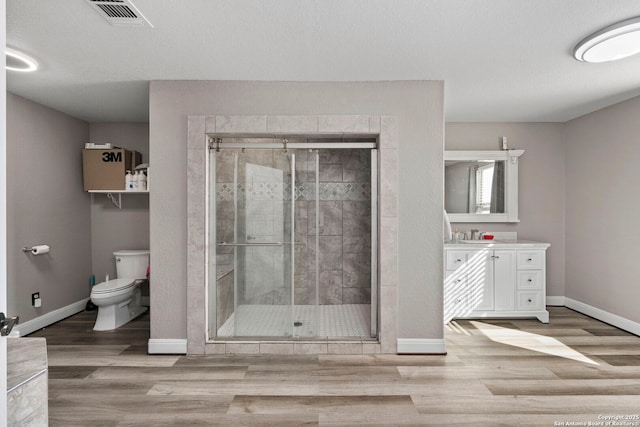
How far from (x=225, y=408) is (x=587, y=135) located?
15.6 feet

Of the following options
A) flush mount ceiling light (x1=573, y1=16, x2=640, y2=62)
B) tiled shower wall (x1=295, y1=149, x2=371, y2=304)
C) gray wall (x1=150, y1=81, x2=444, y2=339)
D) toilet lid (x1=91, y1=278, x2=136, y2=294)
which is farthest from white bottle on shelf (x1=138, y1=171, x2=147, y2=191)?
flush mount ceiling light (x1=573, y1=16, x2=640, y2=62)

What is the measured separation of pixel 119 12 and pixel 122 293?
2769 millimetres

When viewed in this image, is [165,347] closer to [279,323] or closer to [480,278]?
[279,323]

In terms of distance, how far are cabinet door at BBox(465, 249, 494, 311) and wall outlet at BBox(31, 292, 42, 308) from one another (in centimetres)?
460

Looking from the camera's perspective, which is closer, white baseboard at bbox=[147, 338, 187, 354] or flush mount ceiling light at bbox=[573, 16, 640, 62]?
flush mount ceiling light at bbox=[573, 16, 640, 62]

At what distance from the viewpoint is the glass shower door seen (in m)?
3.15

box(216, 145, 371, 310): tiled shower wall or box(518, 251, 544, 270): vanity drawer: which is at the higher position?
box(216, 145, 371, 310): tiled shower wall

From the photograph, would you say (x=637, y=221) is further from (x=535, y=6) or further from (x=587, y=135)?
(x=535, y=6)

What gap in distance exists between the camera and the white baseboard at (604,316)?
11.8 feet

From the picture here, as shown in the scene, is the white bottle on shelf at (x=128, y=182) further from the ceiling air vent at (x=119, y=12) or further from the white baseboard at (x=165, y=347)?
the ceiling air vent at (x=119, y=12)

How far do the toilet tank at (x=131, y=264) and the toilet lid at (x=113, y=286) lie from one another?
18 centimetres

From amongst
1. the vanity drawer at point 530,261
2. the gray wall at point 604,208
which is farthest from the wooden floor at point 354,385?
the vanity drawer at point 530,261

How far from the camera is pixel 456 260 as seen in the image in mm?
3988

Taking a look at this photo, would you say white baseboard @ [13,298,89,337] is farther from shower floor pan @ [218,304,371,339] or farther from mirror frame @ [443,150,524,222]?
mirror frame @ [443,150,524,222]
